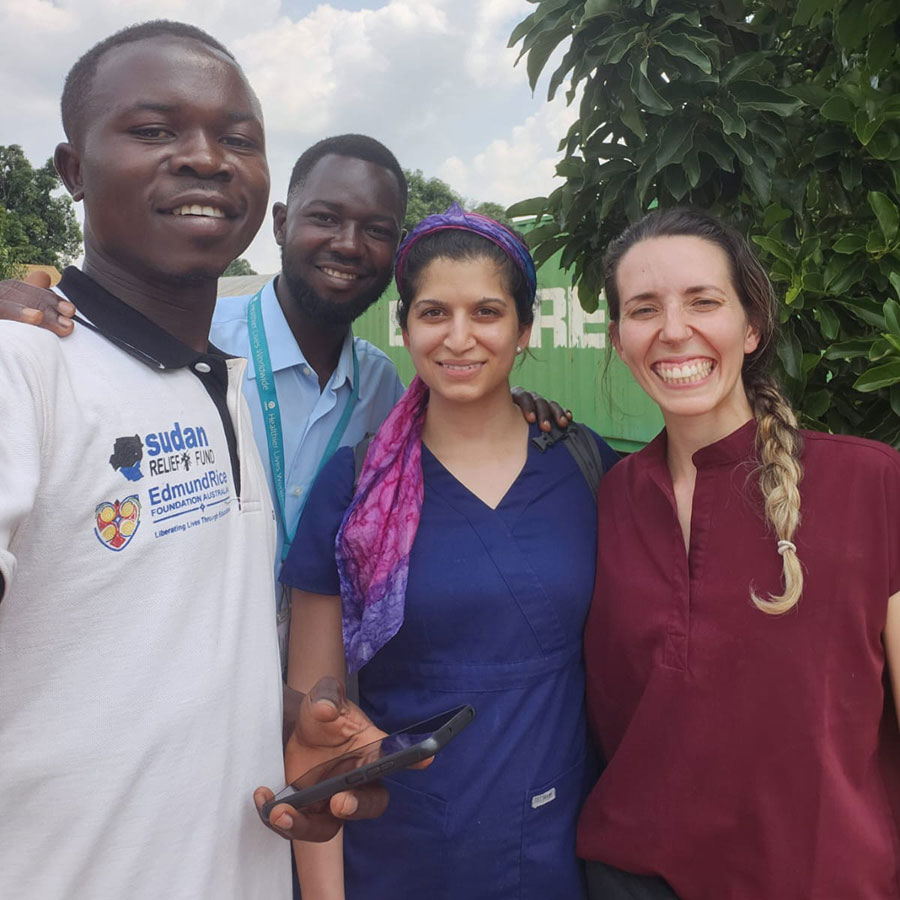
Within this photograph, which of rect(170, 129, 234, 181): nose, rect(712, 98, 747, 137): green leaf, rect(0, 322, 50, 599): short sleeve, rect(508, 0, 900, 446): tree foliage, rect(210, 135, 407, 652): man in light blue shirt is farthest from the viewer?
rect(210, 135, 407, 652): man in light blue shirt

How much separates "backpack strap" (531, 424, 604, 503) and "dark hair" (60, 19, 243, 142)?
3.83ft

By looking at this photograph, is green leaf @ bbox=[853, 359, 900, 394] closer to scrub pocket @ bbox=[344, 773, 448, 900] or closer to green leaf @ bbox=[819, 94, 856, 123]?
green leaf @ bbox=[819, 94, 856, 123]

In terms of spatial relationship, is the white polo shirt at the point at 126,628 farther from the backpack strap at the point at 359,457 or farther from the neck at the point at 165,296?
the backpack strap at the point at 359,457

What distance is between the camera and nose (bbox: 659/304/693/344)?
5.67 feet

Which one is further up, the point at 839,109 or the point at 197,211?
the point at 839,109

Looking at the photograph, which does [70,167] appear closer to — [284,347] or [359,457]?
[359,457]

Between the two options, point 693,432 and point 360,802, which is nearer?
point 360,802

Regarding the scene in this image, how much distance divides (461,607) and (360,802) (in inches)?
18.7

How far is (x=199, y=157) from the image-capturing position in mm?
1404

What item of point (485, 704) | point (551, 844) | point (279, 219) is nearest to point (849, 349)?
point (485, 704)

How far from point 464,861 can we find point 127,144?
1553mm

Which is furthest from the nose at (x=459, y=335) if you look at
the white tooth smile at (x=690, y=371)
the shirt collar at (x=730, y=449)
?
the shirt collar at (x=730, y=449)

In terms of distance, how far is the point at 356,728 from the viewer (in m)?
1.54

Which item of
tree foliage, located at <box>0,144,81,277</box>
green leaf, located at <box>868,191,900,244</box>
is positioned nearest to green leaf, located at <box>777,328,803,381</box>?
green leaf, located at <box>868,191,900,244</box>
